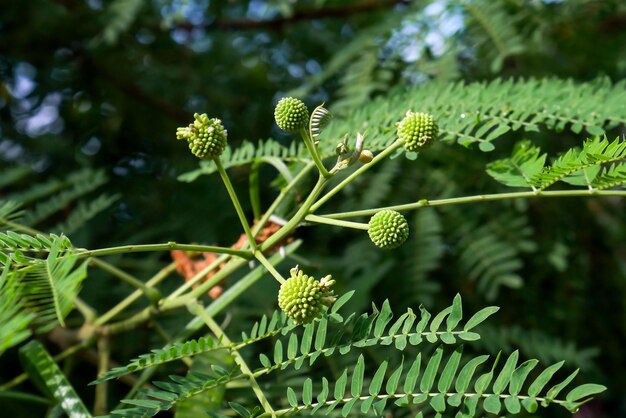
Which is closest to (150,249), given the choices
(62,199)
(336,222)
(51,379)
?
(336,222)

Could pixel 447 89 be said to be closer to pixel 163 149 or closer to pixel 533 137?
pixel 533 137

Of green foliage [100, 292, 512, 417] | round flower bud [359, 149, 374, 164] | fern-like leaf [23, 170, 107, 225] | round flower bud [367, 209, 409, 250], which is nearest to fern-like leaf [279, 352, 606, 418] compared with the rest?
green foliage [100, 292, 512, 417]

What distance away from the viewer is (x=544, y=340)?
1.97 meters

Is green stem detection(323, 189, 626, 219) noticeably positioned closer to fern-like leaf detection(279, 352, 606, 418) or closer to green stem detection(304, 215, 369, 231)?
green stem detection(304, 215, 369, 231)

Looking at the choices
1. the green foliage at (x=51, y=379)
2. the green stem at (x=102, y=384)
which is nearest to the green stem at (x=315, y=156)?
the green foliage at (x=51, y=379)

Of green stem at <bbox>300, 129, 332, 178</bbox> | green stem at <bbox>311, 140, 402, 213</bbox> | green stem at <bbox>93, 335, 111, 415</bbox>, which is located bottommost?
green stem at <bbox>93, 335, 111, 415</bbox>

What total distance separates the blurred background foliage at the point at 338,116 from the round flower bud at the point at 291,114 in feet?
2.29

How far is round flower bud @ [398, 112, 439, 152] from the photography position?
103 centimetres

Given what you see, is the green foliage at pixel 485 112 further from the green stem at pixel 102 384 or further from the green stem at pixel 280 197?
the green stem at pixel 102 384

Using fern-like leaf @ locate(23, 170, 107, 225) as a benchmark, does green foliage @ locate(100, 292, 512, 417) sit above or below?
above

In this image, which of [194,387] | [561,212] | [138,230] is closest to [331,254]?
[138,230]

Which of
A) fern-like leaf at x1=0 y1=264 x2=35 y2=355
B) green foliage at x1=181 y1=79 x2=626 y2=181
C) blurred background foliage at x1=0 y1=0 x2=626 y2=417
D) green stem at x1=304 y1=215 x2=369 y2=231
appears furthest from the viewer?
blurred background foliage at x1=0 y1=0 x2=626 y2=417

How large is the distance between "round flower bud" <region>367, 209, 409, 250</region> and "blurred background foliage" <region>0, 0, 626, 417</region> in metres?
0.70

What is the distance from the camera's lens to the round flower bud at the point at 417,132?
103 cm
